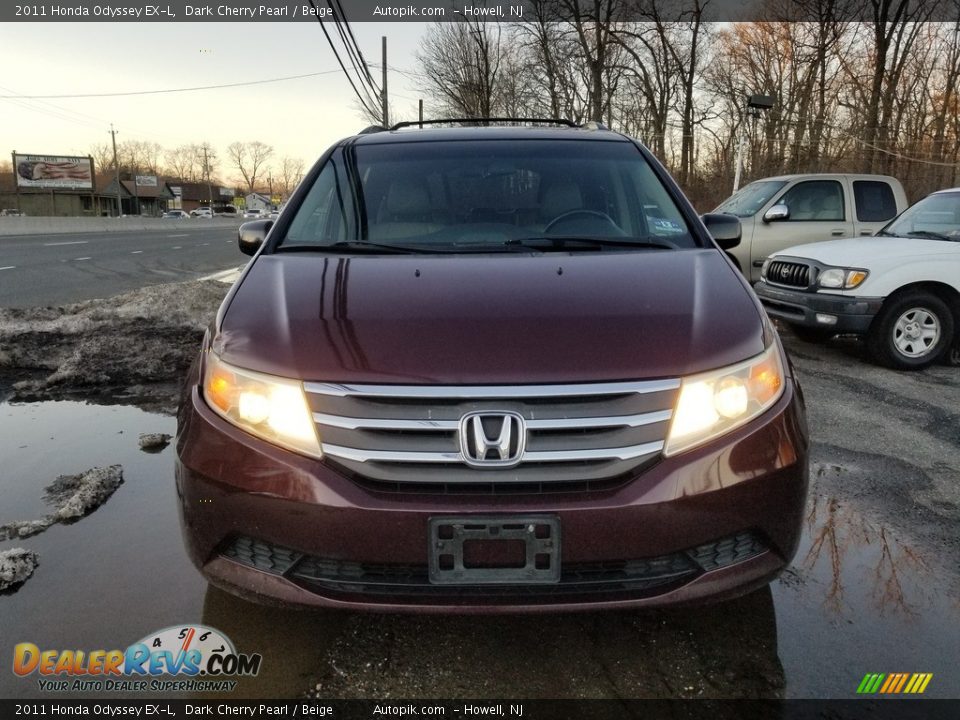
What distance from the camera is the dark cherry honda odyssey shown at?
68.1 inches

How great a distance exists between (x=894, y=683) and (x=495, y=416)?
4.58ft

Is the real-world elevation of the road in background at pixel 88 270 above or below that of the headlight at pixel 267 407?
below

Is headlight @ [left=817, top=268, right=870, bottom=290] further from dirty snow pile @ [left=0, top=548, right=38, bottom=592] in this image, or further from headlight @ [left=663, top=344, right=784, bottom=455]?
dirty snow pile @ [left=0, top=548, right=38, bottom=592]

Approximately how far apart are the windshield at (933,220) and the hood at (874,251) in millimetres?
154

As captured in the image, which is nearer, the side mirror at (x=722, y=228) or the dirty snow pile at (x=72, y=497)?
the dirty snow pile at (x=72, y=497)

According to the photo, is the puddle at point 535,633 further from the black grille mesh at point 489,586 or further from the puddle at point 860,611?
the black grille mesh at point 489,586

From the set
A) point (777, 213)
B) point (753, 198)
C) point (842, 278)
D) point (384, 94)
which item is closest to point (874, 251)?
point (842, 278)

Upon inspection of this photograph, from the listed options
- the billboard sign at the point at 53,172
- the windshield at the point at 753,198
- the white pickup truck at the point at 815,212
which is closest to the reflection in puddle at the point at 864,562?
the white pickup truck at the point at 815,212

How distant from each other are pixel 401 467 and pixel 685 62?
35138 mm

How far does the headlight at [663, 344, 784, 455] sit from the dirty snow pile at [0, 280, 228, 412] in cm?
359

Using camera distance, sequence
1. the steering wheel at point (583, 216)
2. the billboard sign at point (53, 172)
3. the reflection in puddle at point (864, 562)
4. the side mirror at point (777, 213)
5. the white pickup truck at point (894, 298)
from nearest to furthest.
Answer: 1. the reflection in puddle at point (864, 562)
2. the steering wheel at point (583, 216)
3. the white pickup truck at point (894, 298)
4. the side mirror at point (777, 213)
5. the billboard sign at point (53, 172)

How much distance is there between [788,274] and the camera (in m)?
6.66

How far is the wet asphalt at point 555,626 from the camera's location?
195 cm

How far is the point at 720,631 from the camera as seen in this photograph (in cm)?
217
